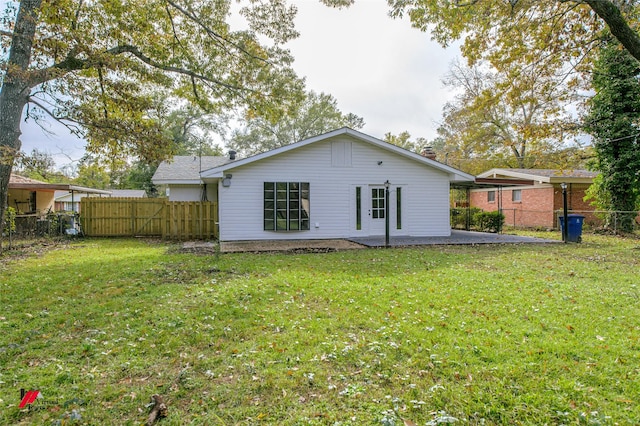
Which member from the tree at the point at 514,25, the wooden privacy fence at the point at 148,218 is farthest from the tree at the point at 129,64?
the tree at the point at 514,25

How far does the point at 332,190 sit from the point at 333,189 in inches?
2.2

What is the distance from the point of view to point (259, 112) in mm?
15750

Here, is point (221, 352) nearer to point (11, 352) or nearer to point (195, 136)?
point (11, 352)

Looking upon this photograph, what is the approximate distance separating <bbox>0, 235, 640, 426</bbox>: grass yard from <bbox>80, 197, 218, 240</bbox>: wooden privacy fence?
7.52m

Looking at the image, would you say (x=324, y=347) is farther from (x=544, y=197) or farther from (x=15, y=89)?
(x=544, y=197)

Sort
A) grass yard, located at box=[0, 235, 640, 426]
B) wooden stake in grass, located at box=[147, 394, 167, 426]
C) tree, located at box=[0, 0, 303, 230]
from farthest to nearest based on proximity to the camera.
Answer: tree, located at box=[0, 0, 303, 230]
grass yard, located at box=[0, 235, 640, 426]
wooden stake in grass, located at box=[147, 394, 167, 426]

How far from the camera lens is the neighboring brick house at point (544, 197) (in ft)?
61.9

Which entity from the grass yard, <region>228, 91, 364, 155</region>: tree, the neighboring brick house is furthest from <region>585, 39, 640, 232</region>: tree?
<region>228, 91, 364, 155</region>: tree

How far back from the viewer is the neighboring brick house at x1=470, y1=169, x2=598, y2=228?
1886cm

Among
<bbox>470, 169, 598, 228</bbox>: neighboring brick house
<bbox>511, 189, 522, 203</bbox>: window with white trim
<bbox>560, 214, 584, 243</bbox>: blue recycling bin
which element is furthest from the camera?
<bbox>511, 189, 522, 203</bbox>: window with white trim

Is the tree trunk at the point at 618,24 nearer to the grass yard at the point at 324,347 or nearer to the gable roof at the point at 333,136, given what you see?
the grass yard at the point at 324,347

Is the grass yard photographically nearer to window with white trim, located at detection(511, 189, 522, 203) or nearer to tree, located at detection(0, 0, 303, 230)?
tree, located at detection(0, 0, 303, 230)

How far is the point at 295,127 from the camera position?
37.8 meters

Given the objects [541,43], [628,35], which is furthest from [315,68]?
[628,35]
